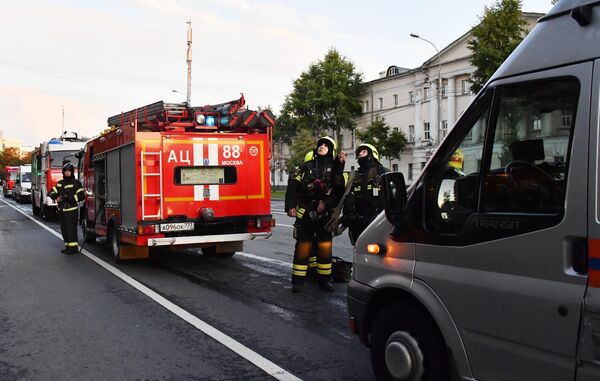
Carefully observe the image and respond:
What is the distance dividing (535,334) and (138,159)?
686 cm

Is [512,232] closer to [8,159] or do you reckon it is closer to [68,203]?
[68,203]

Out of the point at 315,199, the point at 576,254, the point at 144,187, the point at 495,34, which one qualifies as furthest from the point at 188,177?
the point at 495,34

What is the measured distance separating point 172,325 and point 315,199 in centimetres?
231

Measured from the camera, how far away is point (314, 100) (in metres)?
60.3

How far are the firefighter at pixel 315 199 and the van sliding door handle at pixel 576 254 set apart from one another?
14.4 ft

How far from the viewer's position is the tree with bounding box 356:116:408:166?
161 ft

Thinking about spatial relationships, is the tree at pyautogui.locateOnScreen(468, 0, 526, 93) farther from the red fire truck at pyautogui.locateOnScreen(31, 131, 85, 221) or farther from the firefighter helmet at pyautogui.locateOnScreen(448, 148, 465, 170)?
the firefighter helmet at pyautogui.locateOnScreen(448, 148, 465, 170)

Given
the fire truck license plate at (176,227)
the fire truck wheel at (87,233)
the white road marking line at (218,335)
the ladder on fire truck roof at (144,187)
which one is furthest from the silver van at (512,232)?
the fire truck wheel at (87,233)

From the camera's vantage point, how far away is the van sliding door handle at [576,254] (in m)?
2.33

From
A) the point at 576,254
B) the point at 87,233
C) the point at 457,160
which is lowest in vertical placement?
the point at 87,233

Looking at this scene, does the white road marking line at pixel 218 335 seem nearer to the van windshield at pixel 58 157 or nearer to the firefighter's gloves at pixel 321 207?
the firefighter's gloves at pixel 321 207

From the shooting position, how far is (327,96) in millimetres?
59500

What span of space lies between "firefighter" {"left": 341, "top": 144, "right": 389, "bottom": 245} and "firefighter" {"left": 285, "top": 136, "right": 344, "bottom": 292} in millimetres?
199

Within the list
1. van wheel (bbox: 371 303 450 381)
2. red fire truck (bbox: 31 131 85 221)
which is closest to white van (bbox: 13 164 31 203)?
red fire truck (bbox: 31 131 85 221)
